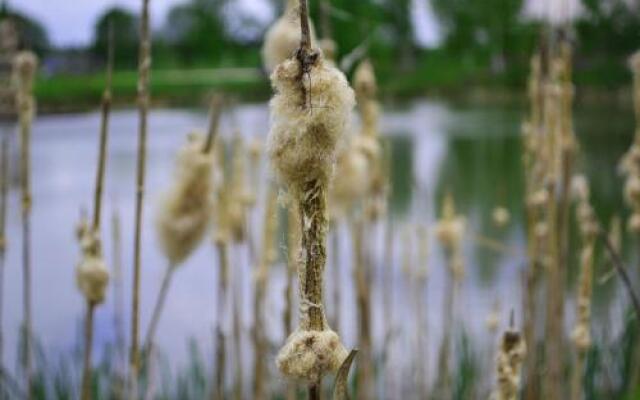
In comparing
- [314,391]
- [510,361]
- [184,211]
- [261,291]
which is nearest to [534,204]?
[261,291]

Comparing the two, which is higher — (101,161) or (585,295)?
(101,161)

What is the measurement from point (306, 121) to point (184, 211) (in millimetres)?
694

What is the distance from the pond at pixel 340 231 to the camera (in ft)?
10.2

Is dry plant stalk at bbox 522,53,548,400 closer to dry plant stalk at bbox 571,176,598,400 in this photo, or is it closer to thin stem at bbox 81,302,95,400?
dry plant stalk at bbox 571,176,598,400

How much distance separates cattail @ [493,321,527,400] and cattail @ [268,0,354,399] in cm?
28

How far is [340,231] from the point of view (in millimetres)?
4586

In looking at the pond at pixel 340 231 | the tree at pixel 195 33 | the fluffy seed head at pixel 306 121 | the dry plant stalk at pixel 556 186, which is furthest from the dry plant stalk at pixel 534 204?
the tree at pixel 195 33

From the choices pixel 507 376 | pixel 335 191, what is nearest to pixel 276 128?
pixel 507 376

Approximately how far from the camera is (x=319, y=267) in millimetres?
394

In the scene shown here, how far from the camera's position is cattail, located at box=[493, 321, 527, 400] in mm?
644

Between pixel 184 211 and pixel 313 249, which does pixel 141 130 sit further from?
pixel 313 249

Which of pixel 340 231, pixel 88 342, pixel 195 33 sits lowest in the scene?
pixel 88 342

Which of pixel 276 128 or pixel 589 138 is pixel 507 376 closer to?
pixel 276 128

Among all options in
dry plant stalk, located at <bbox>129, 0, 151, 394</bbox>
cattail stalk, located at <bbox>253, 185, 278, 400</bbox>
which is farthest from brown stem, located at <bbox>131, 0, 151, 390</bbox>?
cattail stalk, located at <bbox>253, 185, 278, 400</bbox>
